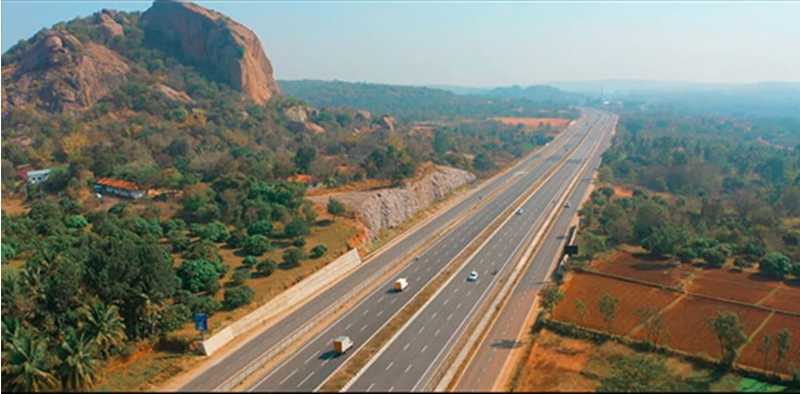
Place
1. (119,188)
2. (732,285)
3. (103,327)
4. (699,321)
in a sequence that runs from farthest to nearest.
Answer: (119,188)
(732,285)
(699,321)
(103,327)

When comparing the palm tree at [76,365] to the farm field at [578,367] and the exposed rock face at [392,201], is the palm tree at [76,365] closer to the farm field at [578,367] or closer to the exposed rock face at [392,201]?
the farm field at [578,367]

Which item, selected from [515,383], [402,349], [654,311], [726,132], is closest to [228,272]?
[402,349]

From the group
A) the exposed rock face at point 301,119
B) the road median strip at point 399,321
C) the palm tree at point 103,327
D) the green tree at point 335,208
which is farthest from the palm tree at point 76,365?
the exposed rock face at point 301,119

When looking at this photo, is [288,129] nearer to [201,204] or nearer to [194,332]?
[201,204]

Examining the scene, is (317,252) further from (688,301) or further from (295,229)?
(688,301)

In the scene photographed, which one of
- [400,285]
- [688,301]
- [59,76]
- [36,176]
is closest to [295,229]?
[400,285]

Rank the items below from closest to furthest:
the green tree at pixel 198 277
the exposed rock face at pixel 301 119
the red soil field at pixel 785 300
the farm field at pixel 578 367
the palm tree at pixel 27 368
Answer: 1. the palm tree at pixel 27 368
2. the farm field at pixel 578 367
3. the green tree at pixel 198 277
4. the red soil field at pixel 785 300
5. the exposed rock face at pixel 301 119

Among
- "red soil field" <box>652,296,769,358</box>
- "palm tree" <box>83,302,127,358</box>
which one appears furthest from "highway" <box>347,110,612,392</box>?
"palm tree" <box>83,302,127,358</box>
